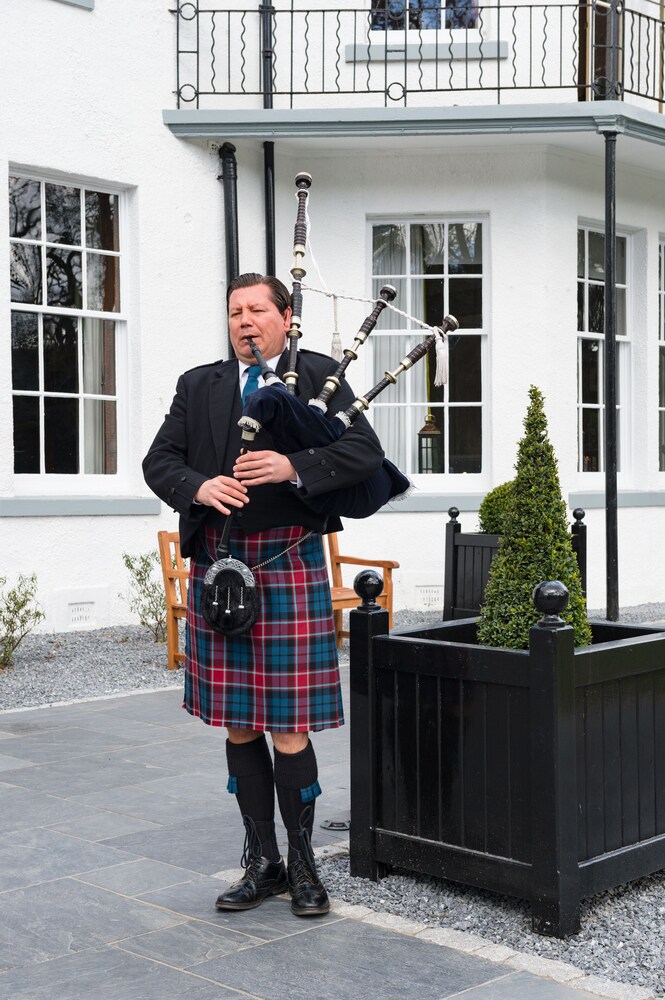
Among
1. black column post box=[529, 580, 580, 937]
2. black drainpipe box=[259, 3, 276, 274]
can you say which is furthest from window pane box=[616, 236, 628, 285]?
black column post box=[529, 580, 580, 937]

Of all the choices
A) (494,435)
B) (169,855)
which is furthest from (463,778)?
(494,435)

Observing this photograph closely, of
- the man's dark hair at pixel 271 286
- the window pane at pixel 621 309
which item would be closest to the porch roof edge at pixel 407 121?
the window pane at pixel 621 309

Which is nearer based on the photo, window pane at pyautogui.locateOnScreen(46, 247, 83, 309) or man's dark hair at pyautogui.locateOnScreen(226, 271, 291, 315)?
man's dark hair at pyautogui.locateOnScreen(226, 271, 291, 315)

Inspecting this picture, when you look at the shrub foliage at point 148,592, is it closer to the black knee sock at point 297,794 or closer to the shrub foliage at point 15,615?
the shrub foliage at point 15,615

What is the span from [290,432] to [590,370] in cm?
902

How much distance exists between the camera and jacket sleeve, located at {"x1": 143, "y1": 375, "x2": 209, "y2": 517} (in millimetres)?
3641

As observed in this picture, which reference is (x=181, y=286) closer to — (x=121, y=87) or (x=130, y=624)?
(x=121, y=87)

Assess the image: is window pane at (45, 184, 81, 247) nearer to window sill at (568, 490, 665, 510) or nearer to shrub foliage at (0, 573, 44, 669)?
shrub foliage at (0, 573, 44, 669)

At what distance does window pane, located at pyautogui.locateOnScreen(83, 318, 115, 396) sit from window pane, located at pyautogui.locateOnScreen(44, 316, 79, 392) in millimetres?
101

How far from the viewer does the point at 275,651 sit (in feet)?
12.1

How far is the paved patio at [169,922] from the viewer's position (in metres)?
3.16

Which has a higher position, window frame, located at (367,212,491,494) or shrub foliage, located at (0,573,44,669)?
window frame, located at (367,212,491,494)

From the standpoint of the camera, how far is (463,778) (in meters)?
3.68

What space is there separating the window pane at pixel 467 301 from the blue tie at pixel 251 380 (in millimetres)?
7977
